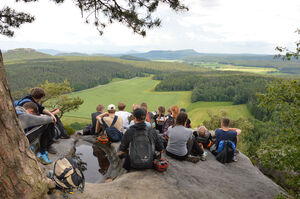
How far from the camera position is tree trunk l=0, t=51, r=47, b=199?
2.47 meters

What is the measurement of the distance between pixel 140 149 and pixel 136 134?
0.40m

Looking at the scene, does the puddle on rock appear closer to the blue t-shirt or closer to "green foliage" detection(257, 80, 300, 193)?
the blue t-shirt

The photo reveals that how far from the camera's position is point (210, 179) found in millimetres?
5391

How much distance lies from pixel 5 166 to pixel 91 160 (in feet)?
12.7

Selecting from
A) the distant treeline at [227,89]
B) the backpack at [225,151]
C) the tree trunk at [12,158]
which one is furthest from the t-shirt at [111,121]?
the distant treeline at [227,89]

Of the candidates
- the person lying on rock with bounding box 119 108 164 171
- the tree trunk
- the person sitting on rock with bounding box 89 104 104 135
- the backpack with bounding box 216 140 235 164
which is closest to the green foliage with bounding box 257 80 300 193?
the backpack with bounding box 216 140 235 164

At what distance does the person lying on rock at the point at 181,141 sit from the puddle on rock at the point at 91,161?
2199 millimetres

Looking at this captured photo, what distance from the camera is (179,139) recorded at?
571cm

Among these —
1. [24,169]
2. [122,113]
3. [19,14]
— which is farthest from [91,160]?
[19,14]

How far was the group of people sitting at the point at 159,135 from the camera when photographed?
4.75m

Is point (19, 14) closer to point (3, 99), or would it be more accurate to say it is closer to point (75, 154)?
point (75, 154)

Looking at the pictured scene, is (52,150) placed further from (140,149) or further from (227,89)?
(227,89)

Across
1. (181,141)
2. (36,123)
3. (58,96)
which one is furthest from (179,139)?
(58,96)

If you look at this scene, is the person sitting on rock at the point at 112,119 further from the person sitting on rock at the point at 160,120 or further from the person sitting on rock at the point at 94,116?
the person sitting on rock at the point at 160,120
